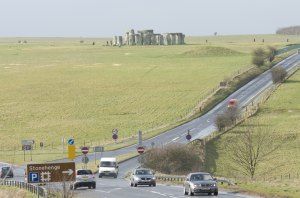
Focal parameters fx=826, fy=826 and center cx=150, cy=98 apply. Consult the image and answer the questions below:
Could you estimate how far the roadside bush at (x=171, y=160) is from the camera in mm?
71375

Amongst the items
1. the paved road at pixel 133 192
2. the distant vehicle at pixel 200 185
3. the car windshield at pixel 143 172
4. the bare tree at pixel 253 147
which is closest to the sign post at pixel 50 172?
the distant vehicle at pixel 200 185

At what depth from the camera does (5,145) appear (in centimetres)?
10150

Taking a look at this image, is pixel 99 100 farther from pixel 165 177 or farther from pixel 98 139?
pixel 165 177

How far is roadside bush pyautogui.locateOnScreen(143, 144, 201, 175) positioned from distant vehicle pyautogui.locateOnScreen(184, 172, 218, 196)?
24835 millimetres

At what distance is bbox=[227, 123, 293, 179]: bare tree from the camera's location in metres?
77.2

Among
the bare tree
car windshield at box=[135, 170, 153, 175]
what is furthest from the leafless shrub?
car windshield at box=[135, 170, 153, 175]

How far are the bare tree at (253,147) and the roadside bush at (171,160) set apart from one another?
18.0 feet

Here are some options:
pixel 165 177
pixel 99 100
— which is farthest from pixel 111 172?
pixel 99 100

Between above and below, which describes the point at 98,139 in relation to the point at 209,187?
below

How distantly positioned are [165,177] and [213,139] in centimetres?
3156

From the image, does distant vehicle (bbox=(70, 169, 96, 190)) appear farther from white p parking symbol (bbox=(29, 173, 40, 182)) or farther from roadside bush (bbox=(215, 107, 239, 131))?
roadside bush (bbox=(215, 107, 239, 131))

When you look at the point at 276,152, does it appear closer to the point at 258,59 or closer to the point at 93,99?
the point at 93,99

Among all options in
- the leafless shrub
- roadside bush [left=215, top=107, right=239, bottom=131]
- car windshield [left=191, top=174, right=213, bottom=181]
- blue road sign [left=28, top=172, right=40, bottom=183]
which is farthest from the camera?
the leafless shrub

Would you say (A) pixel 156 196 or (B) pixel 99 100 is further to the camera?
(B) pixel 99 100
